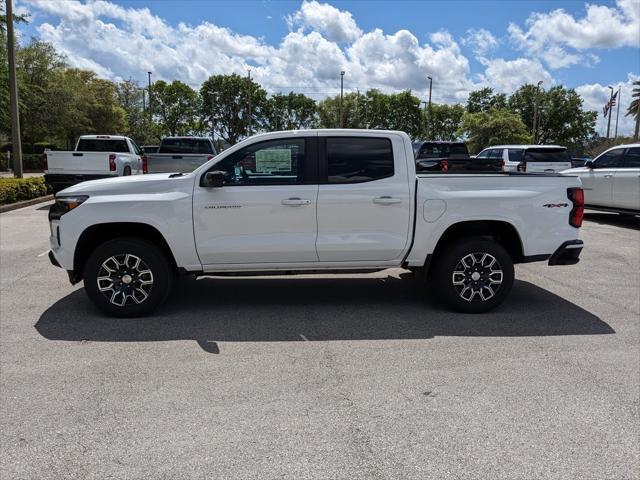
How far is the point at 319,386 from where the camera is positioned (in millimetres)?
4039

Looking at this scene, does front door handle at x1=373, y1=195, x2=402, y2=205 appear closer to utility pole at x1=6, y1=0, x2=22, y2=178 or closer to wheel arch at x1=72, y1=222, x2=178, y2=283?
wheel arch at x1=72, y1=222, x2=178, y2=283

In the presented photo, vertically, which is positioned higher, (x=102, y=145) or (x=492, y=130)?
(x=492, y=130)

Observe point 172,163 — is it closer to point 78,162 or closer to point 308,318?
point 78,162

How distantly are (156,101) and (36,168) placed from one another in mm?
50902

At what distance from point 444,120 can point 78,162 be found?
276 ft

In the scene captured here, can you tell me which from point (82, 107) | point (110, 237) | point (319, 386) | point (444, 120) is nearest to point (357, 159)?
point (319, 386)

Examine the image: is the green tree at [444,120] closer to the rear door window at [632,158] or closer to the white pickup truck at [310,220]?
the rear door window at [632,158]

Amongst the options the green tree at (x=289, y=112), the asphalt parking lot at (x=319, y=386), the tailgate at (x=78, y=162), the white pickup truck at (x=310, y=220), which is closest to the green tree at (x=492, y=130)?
the green tree at (x=289, y=112)

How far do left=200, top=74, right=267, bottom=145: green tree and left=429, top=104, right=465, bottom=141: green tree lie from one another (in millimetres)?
28789

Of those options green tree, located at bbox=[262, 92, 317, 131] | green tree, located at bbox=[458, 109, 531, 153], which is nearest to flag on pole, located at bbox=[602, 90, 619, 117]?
green tree, located at bbox=[458, 109, 531, 153]

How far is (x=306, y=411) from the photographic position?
3.65 metres

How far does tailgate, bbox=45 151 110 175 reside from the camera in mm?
15164

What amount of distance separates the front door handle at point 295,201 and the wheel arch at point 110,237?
4.20 ft

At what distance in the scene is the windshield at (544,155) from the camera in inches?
685
